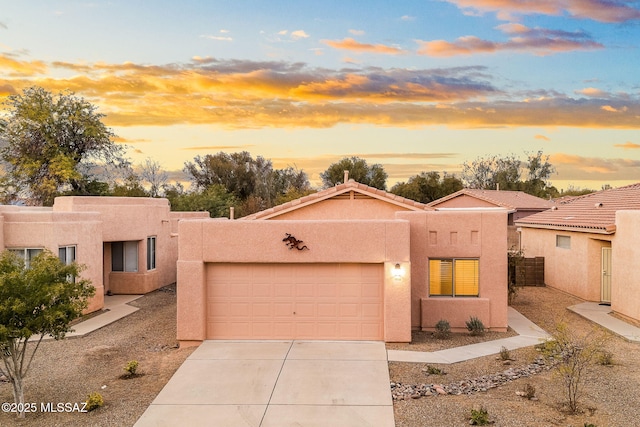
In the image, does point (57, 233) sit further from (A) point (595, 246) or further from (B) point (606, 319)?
(A) point (595, 246)

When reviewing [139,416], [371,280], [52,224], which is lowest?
[139,416]

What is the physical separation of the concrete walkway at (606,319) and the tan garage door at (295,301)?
718 centimetres

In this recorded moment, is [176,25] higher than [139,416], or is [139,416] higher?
[176,25]

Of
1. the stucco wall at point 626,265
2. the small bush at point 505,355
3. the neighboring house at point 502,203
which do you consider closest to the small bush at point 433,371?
the small bush at point 505,355

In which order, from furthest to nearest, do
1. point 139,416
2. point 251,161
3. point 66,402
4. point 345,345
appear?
point 251,161 < point 345,345 < point 66,402 < point 139,416

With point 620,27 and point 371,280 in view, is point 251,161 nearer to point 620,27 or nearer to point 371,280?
point 620,27

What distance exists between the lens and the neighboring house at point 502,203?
43.0 meters

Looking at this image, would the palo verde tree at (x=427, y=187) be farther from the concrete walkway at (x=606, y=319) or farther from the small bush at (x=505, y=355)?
the small bush at (x=505, y=355)

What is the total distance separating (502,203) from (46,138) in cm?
3811

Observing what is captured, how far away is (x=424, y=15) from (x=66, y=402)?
20.9 meters

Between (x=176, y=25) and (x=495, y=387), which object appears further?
(x=176, y=25)

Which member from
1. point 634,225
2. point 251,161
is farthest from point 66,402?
point 251,161

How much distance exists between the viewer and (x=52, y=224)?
16922mm

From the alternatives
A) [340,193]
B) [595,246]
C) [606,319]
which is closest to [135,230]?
[340,193]
